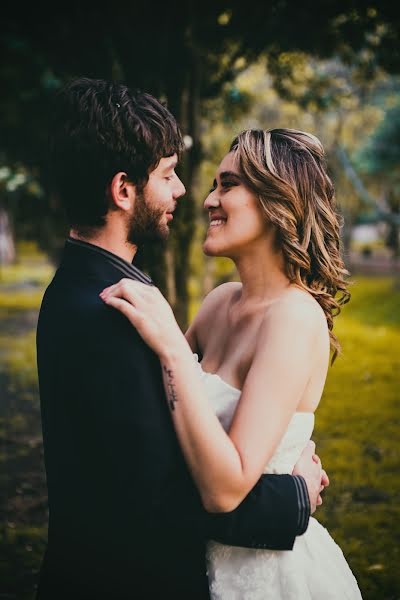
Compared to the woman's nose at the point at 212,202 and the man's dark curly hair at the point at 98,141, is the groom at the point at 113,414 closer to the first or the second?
the man's dark curly hair at the point at 98,141

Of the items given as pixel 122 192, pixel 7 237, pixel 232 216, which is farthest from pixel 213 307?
pixel 7 237

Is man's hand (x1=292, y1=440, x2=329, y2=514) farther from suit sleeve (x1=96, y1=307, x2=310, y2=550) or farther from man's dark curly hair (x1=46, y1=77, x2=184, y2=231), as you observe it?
man's dark curly hair (x1=46, y1=77, x2=184, y2=231)

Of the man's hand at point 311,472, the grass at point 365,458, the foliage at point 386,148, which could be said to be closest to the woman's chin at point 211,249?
the man's hand at point 311,472

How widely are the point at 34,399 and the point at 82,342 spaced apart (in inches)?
304

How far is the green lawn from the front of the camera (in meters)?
4.73

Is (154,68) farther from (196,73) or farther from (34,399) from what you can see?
(34,399)

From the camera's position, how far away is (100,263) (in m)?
2.01

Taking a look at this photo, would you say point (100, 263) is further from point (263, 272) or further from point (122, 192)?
point (263, 272)

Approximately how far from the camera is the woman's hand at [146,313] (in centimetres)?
182

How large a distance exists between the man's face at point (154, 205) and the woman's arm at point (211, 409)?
0.29 metres

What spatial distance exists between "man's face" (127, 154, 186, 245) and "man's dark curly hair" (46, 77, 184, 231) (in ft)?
0.14

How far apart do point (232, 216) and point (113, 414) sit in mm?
929

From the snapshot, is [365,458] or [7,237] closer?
[365,458]

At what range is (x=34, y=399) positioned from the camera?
30.2 feet
